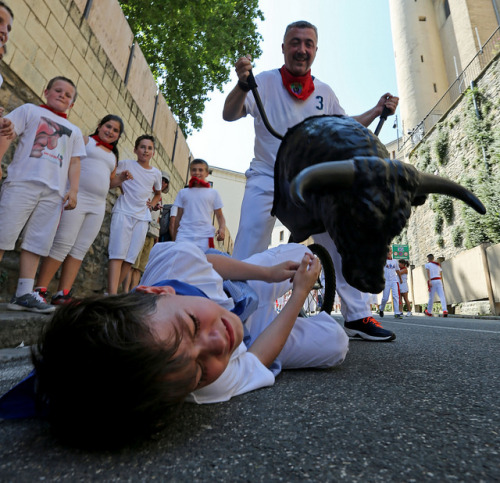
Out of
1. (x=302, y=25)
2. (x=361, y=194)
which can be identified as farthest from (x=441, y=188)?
(x=302, y=25)

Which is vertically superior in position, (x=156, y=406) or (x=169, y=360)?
(x=169, y=360)

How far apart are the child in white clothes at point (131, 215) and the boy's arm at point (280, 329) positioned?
3346mm

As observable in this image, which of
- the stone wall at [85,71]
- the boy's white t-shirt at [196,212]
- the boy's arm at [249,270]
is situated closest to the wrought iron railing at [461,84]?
the stone wall at [85,71]

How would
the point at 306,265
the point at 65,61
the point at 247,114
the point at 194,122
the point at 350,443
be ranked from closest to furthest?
the point at 350,443 → the point at 306,265 → the point at 247,114 → the point at 65,61 → the point at 194,122

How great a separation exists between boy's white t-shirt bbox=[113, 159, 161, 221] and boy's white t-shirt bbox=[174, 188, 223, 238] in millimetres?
513

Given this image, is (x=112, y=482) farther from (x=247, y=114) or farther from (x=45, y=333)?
(x=247, y=114)

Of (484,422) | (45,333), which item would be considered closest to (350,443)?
(484,422)

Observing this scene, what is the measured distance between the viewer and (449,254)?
54.7ft

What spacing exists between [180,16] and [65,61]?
8137mm

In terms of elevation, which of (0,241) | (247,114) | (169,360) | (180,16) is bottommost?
(169,360)

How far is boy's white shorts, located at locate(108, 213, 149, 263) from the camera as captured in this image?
Result: 181 inches

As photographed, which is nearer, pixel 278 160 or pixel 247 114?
pixel 278 160

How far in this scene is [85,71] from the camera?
507 centimetres

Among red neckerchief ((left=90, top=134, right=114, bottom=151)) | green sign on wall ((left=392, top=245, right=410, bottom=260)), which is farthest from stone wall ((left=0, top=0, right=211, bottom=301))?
green sign on wall ((left=392, top=245, right=410, bottom=260))
